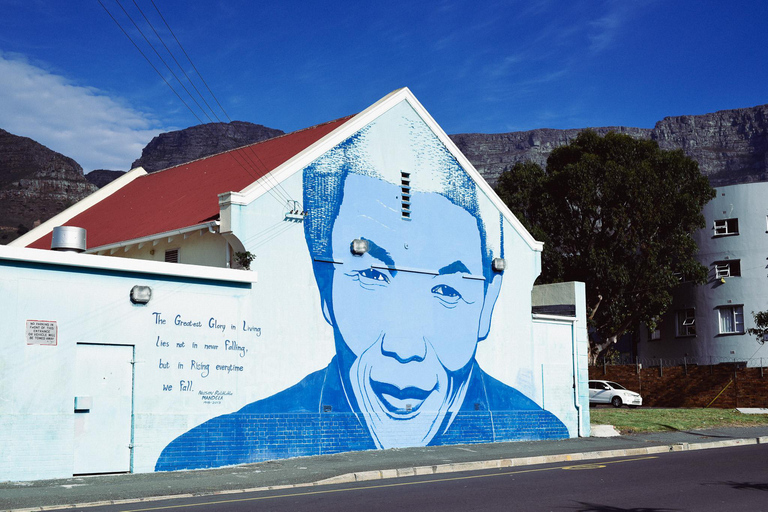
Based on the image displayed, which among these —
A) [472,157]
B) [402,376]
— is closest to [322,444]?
[402,376]

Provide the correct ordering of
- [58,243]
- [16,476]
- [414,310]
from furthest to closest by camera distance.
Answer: [414,310] → [58,243] → [16,476]

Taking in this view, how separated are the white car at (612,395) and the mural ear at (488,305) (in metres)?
22.6

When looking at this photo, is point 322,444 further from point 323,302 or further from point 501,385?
point 501,385

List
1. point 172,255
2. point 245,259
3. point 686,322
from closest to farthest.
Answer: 1. point 245,259
2. point 172,255
3. point 686,322

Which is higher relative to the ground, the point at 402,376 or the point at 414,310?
the point at 414,310

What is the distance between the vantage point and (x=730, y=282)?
1758 inches

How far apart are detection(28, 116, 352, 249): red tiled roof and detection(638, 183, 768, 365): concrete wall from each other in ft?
99.8

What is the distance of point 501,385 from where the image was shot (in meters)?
21.5

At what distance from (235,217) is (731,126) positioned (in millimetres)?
156130

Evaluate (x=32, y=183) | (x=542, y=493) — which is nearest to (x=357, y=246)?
(x=542, y=493)

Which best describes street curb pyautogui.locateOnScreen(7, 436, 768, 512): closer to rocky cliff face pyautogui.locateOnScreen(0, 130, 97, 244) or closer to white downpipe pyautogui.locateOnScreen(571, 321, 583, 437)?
white downpipe pyautogui.locateOnScreen(571, 321, 583, 437)

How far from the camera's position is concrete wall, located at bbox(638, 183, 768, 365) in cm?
4391

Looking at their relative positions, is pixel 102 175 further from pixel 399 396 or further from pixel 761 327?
pixel 399 396

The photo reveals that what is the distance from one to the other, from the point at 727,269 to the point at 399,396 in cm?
3164
